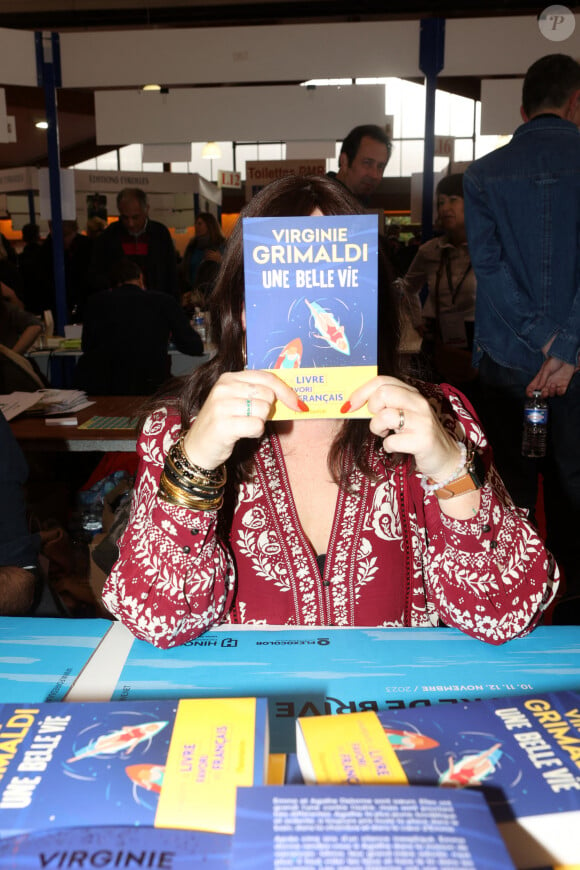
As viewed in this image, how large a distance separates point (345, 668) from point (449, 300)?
3218mm

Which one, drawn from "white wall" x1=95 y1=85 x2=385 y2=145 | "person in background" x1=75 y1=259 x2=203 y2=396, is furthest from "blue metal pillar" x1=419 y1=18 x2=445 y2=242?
"person in background" x1=75 y1=259 x2=203 y2=396

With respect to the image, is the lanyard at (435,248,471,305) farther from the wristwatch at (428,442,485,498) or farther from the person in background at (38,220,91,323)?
the person in background at (38,220,91,323)

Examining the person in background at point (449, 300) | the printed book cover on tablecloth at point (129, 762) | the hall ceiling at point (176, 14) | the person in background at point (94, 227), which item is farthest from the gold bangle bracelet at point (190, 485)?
the hall ceiling at point (176, 14)

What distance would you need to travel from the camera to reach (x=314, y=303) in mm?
943

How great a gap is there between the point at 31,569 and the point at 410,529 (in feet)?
2.86

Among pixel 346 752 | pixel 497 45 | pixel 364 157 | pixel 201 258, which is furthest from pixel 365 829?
pixel 201 258

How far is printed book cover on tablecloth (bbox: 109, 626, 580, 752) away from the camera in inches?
34.7

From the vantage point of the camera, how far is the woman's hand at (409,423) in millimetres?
974

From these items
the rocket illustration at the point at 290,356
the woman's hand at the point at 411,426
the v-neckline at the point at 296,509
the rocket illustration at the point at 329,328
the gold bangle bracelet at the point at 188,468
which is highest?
the rocket illustration at the point at 329,328

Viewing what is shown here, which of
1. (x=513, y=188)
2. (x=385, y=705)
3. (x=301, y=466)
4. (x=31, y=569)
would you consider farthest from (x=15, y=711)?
(x=513, y=188)

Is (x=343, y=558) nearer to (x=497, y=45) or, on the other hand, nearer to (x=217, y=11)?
(x=497, y=45)

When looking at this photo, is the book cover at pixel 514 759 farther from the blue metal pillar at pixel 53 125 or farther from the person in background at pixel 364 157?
the blue metal pillar at pixel 53 125

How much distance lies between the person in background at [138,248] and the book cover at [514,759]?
486 cm

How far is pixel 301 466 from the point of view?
53.1 inches
